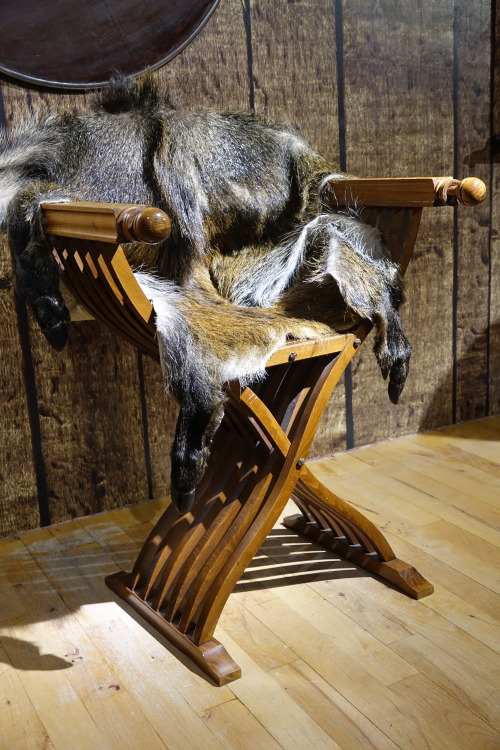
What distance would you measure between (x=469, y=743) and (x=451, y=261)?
1739 millimetres

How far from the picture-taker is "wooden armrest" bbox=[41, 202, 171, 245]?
1204 mm

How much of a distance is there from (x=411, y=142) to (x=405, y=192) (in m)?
0.91

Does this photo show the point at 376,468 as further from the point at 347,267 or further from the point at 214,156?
the point at 214,156

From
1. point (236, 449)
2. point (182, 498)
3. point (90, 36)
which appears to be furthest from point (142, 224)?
point (90, 36)

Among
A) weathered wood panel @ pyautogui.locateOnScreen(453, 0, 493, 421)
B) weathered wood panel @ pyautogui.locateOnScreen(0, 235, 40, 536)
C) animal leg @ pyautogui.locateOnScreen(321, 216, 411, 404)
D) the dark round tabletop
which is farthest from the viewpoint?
weathered wood panel @ pyautogui.locateOnScreen(453, 0, 493, 421)

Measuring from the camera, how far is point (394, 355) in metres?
1.67

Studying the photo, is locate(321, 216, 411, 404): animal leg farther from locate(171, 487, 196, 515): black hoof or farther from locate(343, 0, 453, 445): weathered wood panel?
locate(343, 0, 453, 445): weathered wood panel

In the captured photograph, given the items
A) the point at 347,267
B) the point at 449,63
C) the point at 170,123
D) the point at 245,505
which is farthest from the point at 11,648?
the point at 449,63

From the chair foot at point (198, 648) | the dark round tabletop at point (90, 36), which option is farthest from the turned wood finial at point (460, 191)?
the chair foot at point (198, 648)

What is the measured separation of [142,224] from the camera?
3.94ft

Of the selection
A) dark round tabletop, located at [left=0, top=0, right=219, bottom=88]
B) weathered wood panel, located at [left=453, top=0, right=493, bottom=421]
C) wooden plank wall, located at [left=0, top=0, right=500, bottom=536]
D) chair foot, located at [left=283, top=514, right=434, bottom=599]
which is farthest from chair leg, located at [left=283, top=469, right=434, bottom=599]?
dark round tabletop, located at [left=0, top=0, right=219, bottom=88]

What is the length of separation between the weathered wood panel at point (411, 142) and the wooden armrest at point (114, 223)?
1269 millimetres

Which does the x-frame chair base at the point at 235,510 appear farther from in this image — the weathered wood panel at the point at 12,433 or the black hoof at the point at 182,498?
the weathered wood panel at the point at 12,433

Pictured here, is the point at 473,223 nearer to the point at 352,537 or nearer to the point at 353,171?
the point at 353,171
